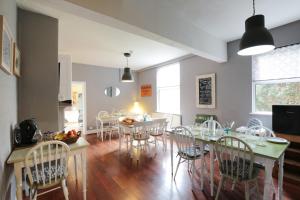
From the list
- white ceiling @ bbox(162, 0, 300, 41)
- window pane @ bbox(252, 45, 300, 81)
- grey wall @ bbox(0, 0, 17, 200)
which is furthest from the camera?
window pane @ bbox(252, 45, 300, 81)

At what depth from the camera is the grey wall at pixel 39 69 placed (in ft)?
7.13

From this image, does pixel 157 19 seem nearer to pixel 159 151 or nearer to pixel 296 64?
pixel 296 64

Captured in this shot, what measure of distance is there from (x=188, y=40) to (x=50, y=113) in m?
2.62

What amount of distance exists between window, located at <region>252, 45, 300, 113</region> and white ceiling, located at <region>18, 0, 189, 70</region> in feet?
6.71

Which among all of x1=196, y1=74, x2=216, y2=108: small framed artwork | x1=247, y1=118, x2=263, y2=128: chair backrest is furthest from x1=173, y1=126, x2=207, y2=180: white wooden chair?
x1=196, y1=74, x2=216, y2=108: small framed artwork

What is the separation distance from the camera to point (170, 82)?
17.6 ft

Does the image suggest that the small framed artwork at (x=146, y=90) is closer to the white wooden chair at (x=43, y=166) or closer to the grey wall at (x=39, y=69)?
the grey wall at (x=39, y=69)

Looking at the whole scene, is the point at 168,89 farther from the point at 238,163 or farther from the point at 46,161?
the point at 46,161

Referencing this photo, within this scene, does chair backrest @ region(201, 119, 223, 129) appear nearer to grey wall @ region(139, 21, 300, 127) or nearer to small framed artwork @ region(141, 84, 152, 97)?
grey wall @ region(139, 21, 300, 127)

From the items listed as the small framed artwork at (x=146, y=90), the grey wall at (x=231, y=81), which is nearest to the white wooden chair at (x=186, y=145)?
the grey wall at (x=231, y=81)

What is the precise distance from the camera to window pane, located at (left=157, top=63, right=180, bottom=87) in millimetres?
5105

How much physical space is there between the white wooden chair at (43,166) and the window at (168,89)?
3.93 metres

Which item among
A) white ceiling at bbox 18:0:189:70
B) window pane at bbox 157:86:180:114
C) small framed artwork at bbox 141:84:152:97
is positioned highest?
white ceiling at bbox 18:0:189:70

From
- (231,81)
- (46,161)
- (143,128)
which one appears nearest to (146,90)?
(143,128)
